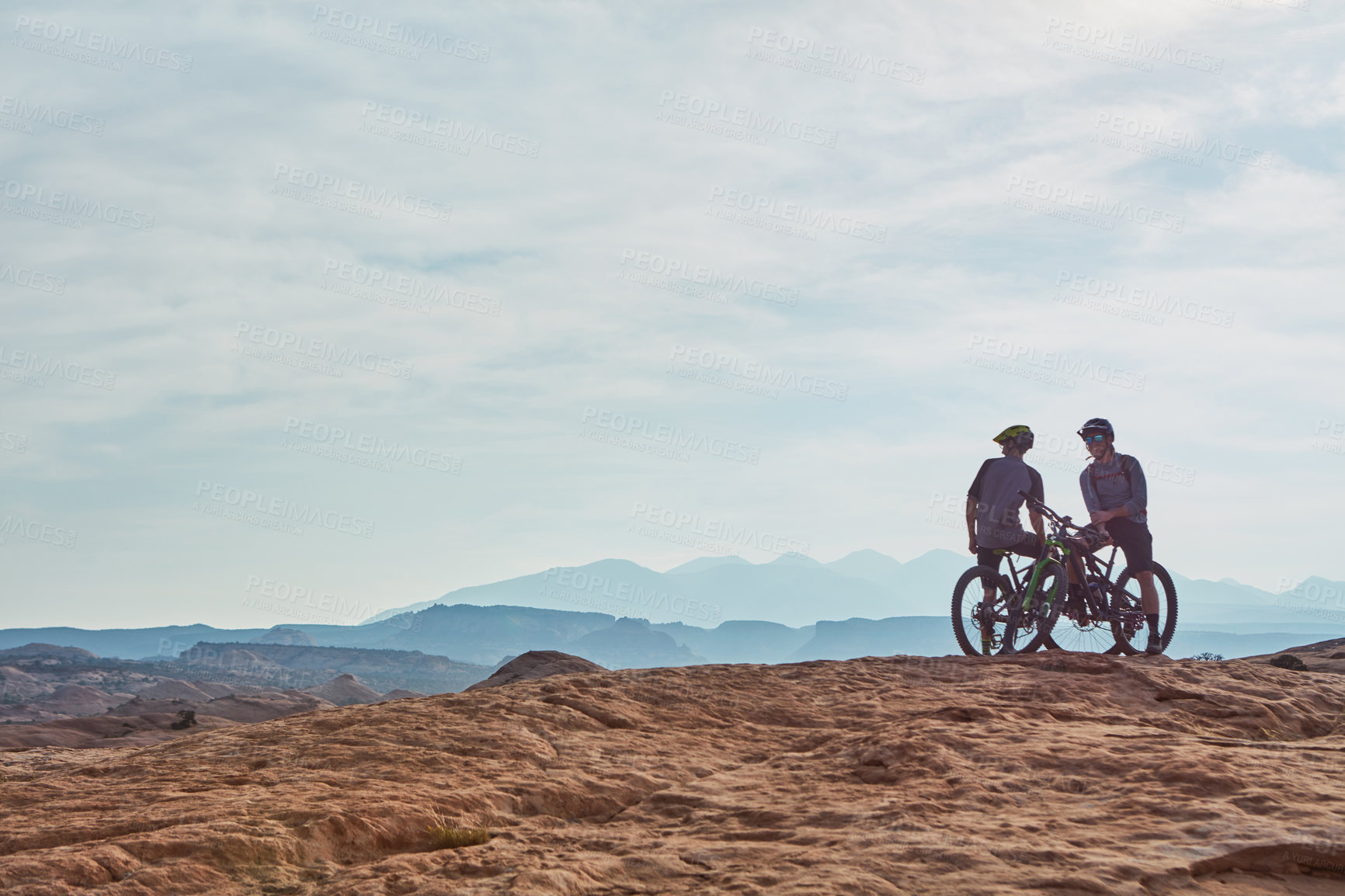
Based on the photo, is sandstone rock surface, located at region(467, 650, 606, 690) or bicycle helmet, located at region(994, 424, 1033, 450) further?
sandstone rock surface, located at region(467, 650, 606, 690)

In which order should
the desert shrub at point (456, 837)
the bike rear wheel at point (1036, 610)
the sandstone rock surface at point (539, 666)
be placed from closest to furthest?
the desert shrub at point (456, 837)
the bike rear wheel at point (1036, 610)
the sandstone rock surface at point (539, 666)

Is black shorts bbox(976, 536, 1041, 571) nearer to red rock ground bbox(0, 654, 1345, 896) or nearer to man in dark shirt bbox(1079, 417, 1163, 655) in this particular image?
man in dark shirt bbox(1079, 417, 1163, 655)

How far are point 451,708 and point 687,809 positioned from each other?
8.99ft

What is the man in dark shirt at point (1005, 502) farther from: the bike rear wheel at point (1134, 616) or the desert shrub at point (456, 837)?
the desert shrub at point (456, 837)

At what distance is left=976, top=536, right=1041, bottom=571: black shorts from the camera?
33.2 ft

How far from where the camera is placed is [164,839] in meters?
4.41

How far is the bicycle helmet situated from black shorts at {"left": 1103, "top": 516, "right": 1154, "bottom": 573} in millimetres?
1243

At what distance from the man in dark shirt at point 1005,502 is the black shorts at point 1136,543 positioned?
0.87 m

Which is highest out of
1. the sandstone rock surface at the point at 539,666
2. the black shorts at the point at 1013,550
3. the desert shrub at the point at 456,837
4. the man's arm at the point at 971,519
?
the man's arm at the point at 971,519

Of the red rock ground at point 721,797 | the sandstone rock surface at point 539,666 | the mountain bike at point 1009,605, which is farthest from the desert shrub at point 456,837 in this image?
the sandstone rock surface at point 539,666

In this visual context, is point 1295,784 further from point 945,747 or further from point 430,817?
point 430,817

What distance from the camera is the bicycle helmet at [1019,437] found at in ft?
34.5

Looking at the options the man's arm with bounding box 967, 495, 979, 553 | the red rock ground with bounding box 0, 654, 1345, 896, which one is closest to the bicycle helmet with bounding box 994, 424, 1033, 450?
the man's arm with bounding box 967, 495, 979, 553

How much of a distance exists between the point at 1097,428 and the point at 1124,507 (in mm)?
940
